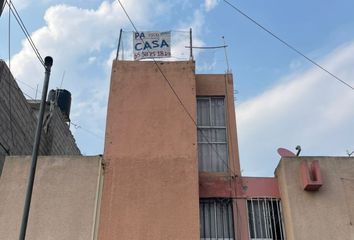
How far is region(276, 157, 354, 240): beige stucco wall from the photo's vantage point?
966 cm

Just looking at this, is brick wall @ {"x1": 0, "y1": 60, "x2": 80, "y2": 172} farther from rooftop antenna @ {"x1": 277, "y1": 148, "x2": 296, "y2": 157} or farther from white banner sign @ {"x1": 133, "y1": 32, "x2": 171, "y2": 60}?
rooftop antenna @ {"x1": 277, "y1": 148, "x2": 296, "y2": 157}

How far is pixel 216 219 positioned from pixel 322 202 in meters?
2.68

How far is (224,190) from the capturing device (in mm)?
10812

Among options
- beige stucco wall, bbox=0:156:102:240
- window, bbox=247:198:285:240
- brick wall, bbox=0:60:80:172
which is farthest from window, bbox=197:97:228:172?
brick wall, bbox=0:60:80:172

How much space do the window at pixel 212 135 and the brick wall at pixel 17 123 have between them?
559 centimetres

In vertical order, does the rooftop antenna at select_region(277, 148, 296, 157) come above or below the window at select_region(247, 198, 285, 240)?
above

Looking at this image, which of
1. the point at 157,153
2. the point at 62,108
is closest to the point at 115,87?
the point at 157,153

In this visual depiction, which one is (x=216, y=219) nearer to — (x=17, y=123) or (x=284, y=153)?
(x=284, y=153)

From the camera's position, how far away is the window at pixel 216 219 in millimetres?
10359

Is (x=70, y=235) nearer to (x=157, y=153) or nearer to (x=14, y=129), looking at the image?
(x=157, y=153)

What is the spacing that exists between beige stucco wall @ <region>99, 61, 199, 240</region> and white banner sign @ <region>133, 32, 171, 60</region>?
43 cm

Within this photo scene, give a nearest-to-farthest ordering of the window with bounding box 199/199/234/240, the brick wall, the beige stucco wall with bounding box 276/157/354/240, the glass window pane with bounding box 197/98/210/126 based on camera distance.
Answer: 1. the beige stucco wall with bounding box 276/157/354/240
2. the window with bounding box 199/199/234/240
3. the brick wall
4. the glass window pane with bounding box 197/98/210/126

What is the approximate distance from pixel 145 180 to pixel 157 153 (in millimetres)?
803

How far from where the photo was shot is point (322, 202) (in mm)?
10023
